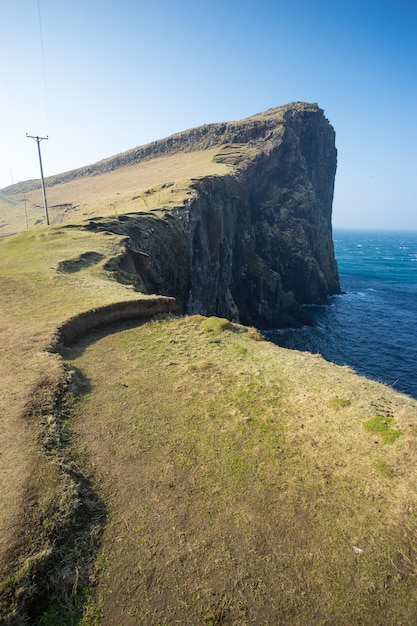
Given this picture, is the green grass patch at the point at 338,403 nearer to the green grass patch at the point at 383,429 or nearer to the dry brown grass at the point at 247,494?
the dry brown grass at the point at 247,494

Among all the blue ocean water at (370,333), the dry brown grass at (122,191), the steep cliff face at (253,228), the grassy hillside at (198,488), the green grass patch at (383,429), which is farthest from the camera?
the dry brown grass at (122,191)

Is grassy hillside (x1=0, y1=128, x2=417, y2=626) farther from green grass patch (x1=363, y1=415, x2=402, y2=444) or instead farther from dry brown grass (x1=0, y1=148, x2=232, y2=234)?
dry brown grass (x1=0, y1=148, x2=232, y2=234)

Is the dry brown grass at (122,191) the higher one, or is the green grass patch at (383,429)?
the dry brown grass at (122,191)

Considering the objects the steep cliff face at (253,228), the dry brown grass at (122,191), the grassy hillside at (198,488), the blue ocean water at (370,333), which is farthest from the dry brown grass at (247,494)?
the dry brown grass at (122,191)

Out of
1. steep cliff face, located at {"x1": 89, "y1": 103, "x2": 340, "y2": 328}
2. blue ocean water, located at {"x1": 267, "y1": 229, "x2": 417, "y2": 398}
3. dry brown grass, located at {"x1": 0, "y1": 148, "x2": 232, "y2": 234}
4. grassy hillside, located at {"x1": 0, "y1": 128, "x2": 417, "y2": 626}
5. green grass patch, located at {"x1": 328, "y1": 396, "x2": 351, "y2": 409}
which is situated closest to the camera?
grassy hillside, located at {"x1": 0, "y1": 128, "x2": 417, "y2": 626}

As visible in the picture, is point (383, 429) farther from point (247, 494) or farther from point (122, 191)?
point (122, 191)

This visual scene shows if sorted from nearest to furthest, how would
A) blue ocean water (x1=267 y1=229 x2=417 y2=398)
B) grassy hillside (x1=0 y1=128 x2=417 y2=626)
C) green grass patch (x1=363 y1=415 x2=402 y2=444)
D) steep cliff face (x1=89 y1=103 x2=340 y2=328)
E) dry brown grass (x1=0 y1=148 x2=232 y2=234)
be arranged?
grassy hillside (x1=0 y1=128 x2=417 y2=626), green grass patch (x1=363 y1=415 x2=402 y2=444), steep cliff face (x1=89 y1=103 x2=340 y2=328), blue ocean water (x1=267 y1=229 x2=417 y2=398), dry brown grass (x1=0 y1=148 x2=232 y2=234)

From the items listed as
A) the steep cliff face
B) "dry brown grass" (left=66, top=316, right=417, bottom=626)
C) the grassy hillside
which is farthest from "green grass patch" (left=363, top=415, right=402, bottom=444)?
the steep cliff face
